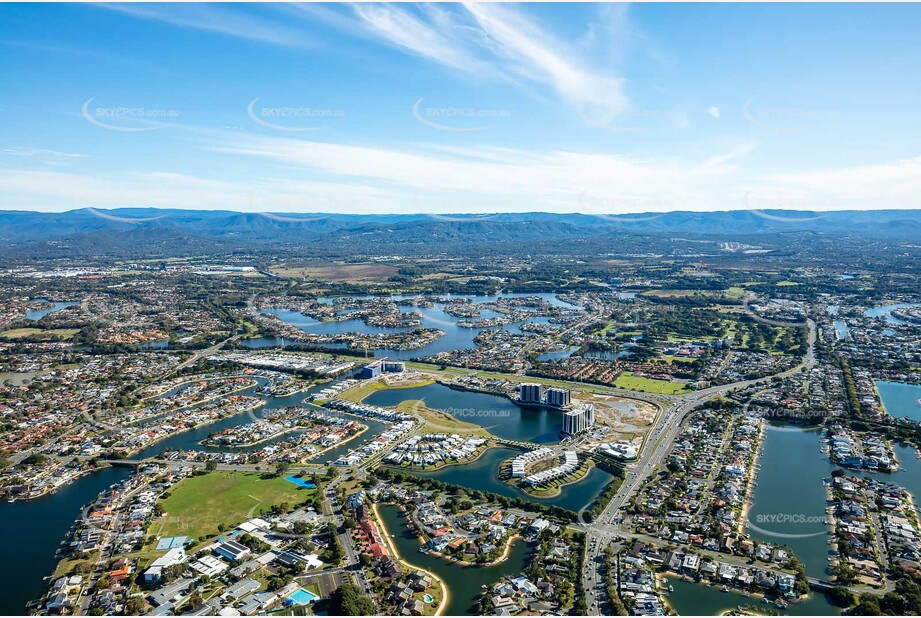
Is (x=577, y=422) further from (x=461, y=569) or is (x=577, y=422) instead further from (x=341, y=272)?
(x=341, y=272)

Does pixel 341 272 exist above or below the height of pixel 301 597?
above

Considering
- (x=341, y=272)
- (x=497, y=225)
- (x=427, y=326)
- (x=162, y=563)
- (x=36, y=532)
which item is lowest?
(x=36, y=532)

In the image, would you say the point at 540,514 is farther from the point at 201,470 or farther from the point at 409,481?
the point at 201,470

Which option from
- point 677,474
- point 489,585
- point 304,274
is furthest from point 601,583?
point 304,274

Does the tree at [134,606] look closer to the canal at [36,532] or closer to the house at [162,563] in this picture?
the house at [162,563]

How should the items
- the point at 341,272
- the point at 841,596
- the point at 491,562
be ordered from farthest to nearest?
the point at 341,272
the point at 491,562
the point at 841,596

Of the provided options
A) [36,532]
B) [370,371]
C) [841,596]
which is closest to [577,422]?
[841,596]

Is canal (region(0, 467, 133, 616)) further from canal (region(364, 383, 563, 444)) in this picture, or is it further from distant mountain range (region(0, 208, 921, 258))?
distant mountain range (region(0, 208, 921, 258))

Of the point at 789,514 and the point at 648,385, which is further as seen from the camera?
the point at 648,385
